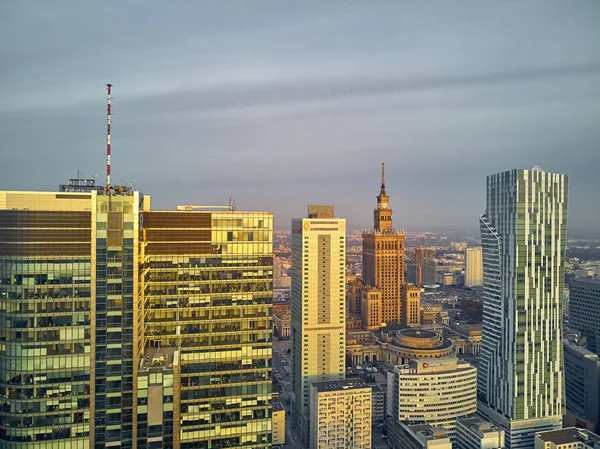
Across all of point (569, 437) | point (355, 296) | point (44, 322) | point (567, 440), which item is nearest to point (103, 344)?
point (44, 322)

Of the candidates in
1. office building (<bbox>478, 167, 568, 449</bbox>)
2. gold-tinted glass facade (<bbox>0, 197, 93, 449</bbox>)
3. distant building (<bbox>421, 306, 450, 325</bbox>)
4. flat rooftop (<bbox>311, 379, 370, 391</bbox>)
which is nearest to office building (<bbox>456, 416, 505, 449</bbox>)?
office building (<bbox>478, 167, 568, 449</bbox>)

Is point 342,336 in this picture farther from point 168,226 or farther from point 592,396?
point 168,226

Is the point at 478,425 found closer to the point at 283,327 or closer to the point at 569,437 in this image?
the point at 569,437

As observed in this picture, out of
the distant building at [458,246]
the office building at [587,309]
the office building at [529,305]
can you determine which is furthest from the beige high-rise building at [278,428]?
the distant building at [458,246]

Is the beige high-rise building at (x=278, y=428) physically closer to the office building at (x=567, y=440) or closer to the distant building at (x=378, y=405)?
the distant building at (x=378, y=405)

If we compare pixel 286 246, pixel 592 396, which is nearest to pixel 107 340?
pixel 592 396

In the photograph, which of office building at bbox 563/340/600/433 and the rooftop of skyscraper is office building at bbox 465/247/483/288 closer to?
office building at bbox 563/340/600/433

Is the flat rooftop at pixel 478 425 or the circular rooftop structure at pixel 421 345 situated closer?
the flat rooftop at pixel 478 425
